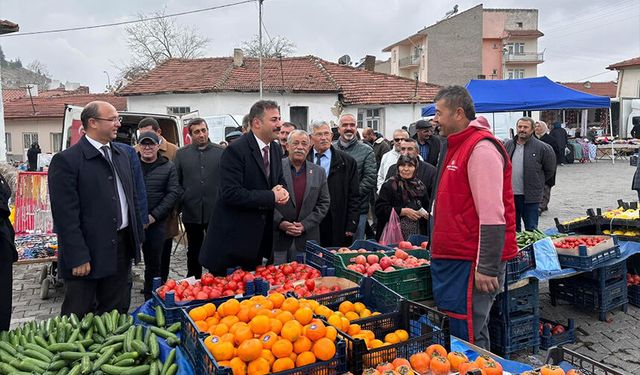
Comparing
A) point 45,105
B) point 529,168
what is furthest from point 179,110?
point 529,168

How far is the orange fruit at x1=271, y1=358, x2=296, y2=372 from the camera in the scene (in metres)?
2.30

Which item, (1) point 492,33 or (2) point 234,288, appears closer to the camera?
(2) point 234,288

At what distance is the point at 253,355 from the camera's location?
2312 mm

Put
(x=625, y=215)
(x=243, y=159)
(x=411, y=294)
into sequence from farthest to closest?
1. (x=625, y=215)
2. (x=243, y=159)
3. (x=411, y=294)

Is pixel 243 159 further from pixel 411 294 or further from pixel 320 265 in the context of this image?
pixel 411 294

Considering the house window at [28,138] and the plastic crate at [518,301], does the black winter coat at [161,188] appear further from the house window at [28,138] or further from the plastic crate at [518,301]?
the house window at [28,138]

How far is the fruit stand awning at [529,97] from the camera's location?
9.96 m

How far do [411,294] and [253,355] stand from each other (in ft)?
5.97

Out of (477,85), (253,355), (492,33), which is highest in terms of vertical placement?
(492,33)

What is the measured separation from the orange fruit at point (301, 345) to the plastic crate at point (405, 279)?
4.11 feet

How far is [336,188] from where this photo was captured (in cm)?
576

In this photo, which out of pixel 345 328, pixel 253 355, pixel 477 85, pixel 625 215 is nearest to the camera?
pixel 253 355

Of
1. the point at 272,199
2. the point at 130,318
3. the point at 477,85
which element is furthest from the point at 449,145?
the point at 477,85

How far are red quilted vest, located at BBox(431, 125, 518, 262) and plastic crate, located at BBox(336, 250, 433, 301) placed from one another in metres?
0.47
